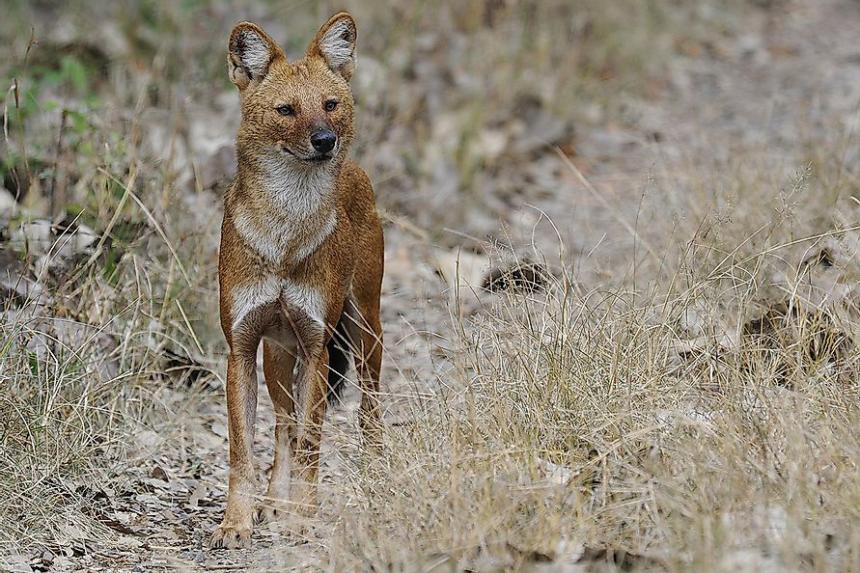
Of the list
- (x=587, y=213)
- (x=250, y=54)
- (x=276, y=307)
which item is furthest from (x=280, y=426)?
(x=587, y=213)

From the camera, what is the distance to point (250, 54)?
15.2 ft

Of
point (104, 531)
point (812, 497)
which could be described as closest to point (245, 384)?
point (104, 531)

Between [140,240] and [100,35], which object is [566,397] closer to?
[140,240]

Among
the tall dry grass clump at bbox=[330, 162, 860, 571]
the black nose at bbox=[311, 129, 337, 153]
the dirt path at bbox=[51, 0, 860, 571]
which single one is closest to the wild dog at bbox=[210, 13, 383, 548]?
the black nose at bbox=[311, 129, 337, 153]

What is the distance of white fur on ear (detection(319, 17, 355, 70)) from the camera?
15.6 feet

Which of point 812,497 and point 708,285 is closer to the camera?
point 812,497

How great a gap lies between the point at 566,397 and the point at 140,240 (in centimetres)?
236

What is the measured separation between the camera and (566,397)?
13.2 ft

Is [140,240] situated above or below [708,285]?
below

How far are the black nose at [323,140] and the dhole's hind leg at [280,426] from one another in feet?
2.80

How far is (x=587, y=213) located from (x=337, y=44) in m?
2.48

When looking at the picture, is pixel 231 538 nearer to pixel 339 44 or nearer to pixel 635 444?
pixel 635 444

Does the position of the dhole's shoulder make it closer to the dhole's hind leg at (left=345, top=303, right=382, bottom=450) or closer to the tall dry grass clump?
the dhole's hind leg at (left=345, top=303, right=382, bottom=450)

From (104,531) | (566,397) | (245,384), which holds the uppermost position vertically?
(566,397)
